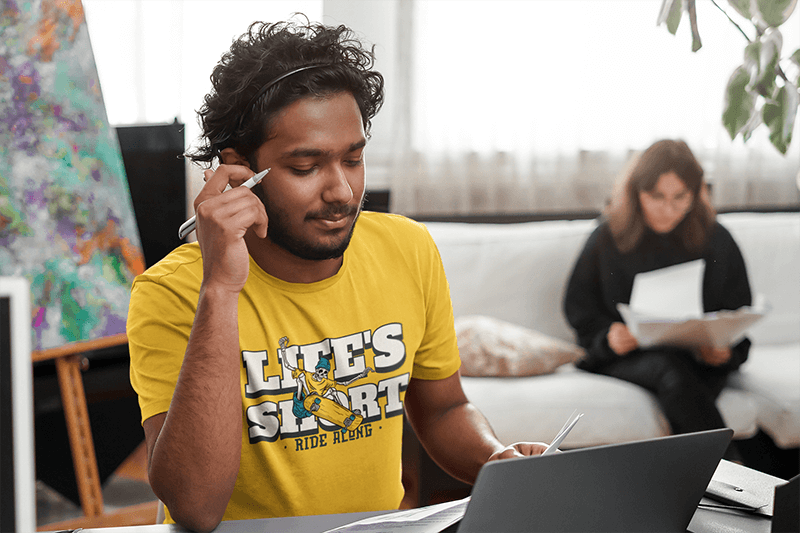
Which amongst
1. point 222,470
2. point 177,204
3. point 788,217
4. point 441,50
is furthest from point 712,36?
point 222,470

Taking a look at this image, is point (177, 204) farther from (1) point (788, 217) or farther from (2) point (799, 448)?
(1) point (788, 217)

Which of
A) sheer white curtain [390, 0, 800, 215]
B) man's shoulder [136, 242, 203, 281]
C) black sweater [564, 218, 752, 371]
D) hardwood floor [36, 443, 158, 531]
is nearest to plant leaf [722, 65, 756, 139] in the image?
man's shoulder [136, 242, 203, 281]

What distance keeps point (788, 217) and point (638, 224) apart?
70 cm

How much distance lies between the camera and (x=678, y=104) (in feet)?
9.09

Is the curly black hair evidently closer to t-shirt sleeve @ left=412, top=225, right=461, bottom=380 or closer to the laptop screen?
t-shirt sleeve @ left=412, top=225, right=461, bottom=380

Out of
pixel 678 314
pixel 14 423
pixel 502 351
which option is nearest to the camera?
pixel 14 423

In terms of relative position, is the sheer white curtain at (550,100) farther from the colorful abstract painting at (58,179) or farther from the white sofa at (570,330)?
the colorful abstract painting at (58,179)

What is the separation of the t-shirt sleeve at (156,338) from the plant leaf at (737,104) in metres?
0.74

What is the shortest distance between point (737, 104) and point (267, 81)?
0.62 m

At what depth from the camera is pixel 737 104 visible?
949 mm

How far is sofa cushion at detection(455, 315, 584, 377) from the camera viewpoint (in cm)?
195

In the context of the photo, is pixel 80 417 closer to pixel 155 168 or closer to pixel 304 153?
pixel 155 168

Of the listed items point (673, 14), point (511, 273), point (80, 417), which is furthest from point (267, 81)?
point (511, 273)

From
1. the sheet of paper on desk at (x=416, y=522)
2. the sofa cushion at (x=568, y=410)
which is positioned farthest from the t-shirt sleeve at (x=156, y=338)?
the sofa cushion at (x=568, y=410)
